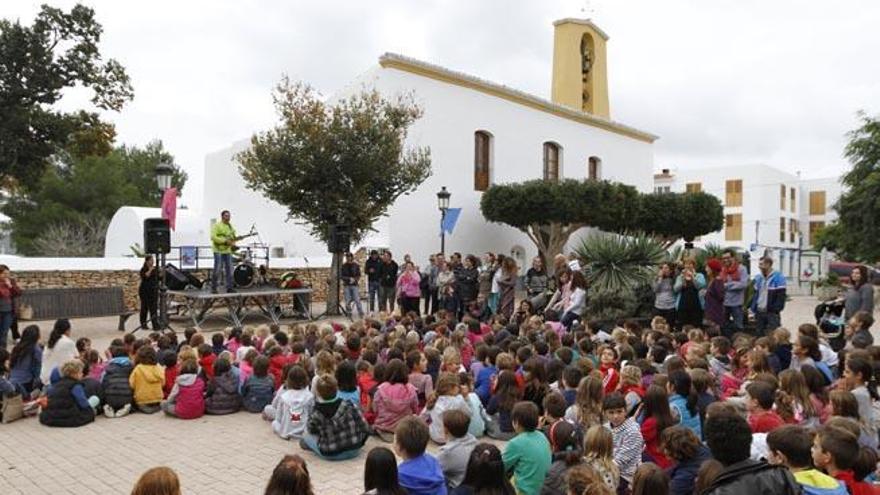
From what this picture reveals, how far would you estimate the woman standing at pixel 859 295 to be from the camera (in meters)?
8.96

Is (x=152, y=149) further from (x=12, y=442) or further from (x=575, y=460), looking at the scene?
(x=575, y=460)

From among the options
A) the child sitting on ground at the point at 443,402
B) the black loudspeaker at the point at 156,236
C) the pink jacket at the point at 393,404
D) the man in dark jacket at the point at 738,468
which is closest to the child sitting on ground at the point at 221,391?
the pink jacket at the point at 393,404

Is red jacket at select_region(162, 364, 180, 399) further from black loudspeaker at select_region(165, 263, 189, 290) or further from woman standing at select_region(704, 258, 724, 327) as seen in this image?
black loudspeaker at select_region(165, 263, 189, 290)

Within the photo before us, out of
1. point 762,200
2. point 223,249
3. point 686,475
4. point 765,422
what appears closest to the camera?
point 686,475

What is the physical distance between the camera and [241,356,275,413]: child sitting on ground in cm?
741

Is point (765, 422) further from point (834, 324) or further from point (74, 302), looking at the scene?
point (74, 302)

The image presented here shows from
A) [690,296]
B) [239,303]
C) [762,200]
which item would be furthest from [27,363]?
[762,200]

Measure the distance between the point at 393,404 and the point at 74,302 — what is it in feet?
31.0

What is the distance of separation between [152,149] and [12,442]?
149 ft

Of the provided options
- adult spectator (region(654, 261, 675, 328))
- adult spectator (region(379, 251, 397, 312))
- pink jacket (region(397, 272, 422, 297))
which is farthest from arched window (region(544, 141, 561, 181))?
adult spectator (region(654, 261, 675, 328))

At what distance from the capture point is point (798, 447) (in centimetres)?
331

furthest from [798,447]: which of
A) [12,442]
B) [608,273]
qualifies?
[608,273]

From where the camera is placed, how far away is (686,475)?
3.84 m

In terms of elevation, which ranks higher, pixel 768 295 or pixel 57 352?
pixel 768 295
